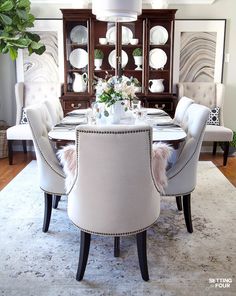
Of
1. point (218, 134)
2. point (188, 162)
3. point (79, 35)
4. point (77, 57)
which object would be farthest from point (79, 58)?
point (188, 162)

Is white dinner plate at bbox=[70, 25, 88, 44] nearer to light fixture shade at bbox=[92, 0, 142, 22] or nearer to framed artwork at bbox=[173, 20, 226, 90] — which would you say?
framed artwork at bbox=[173, 20, 226, 90]

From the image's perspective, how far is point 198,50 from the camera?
4.91 meters

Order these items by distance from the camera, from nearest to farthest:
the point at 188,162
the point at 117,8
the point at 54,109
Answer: the point at 188,162
the point at 117,8
the point at 54,109

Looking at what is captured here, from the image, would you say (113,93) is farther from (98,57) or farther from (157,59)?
(157,59)

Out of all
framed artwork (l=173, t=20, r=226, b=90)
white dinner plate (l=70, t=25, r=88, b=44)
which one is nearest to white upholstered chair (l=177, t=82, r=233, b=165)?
framed artwork (l=173, t=20, r=226, b=90)

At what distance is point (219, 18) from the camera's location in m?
4.81

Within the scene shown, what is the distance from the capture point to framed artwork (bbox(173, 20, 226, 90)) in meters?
4.83

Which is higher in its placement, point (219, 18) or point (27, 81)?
point (219, 18)

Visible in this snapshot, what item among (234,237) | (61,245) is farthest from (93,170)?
(234,237)

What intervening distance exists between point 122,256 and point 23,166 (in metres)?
2.54

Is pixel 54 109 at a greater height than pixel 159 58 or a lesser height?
lesser

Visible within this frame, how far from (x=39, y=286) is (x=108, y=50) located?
3.66 m

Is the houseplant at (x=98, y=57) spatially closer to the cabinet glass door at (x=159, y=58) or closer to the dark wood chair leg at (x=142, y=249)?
the cabinet glass door at (x=159, y=58)

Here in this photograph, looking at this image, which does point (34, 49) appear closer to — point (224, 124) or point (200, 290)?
point (224, 124)
